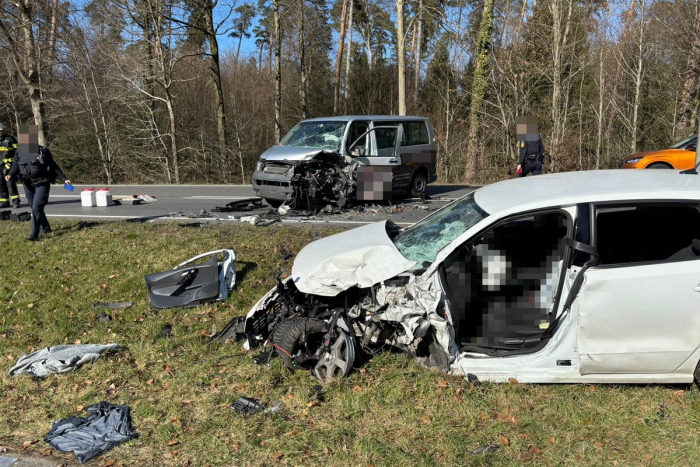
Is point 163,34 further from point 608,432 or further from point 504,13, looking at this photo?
point 608,432

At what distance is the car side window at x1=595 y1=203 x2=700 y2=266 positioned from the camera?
12.0ft

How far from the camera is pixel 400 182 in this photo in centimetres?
1188

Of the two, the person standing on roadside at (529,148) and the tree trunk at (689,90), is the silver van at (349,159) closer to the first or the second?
the person standing on roadside at (529,148)

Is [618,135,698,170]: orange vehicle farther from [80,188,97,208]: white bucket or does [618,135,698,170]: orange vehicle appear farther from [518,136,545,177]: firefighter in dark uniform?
[80,188,97,208]: white bucket

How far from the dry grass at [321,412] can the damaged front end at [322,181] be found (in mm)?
4586

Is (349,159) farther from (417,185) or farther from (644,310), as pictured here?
(644,310)

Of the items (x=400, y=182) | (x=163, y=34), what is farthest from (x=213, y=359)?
(x=163, y=34)

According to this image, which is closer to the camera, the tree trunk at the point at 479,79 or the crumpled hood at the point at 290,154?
the crumpled hood at the point at 290,154

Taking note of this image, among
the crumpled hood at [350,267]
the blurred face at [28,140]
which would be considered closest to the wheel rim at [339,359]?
the crumpled hood at [350,267]

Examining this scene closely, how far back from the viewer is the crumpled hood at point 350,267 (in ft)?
13.3

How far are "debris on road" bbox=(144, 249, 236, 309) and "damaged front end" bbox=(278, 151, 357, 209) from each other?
3797 mm

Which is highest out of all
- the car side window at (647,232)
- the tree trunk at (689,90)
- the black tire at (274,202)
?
the tree trunk at (689,90)

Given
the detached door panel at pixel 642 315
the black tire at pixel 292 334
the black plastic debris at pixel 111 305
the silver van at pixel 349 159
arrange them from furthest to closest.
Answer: the silver van at pixel 349 159
the black plastic debris at pixel 111 305
the black tire at pixel 292 334
the detached door panel at pixel 642 315

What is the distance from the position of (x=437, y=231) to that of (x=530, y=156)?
21.9 ft
